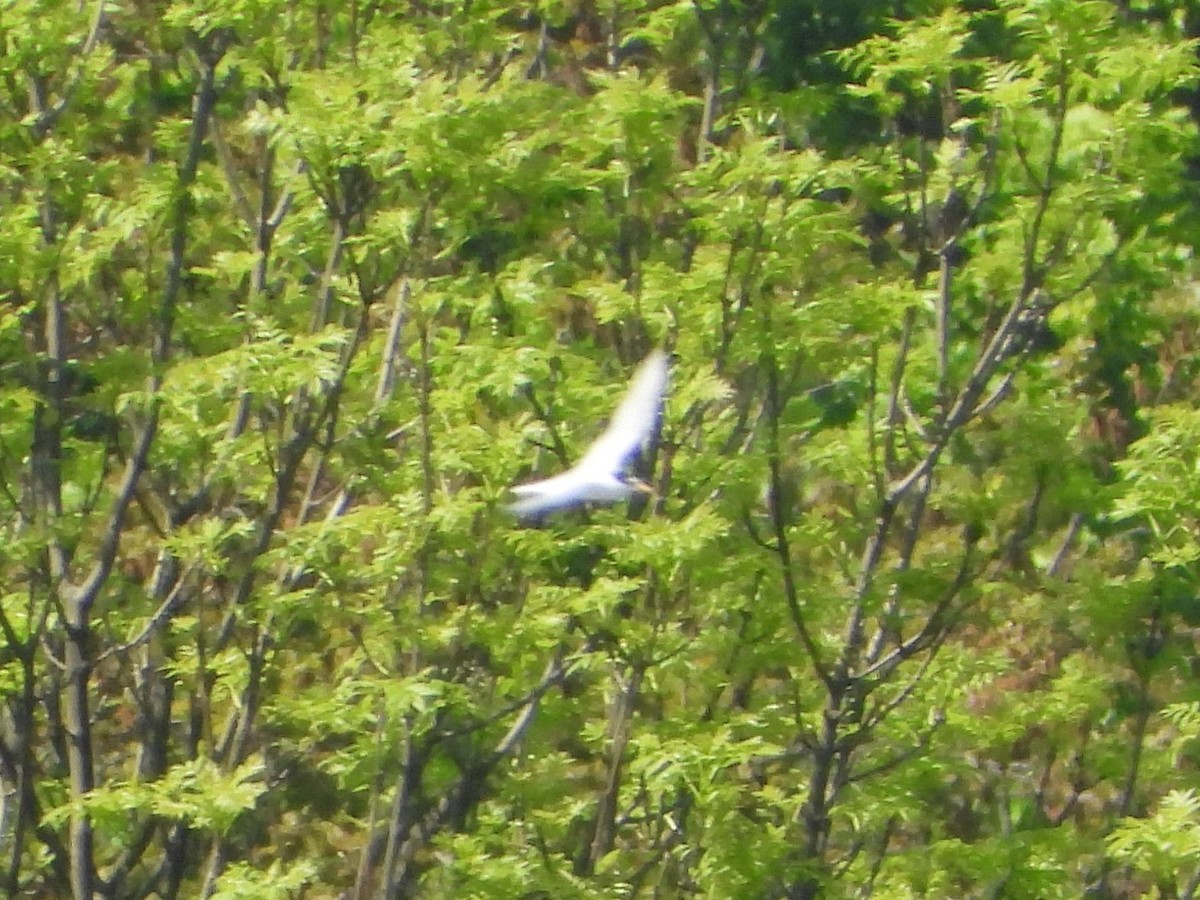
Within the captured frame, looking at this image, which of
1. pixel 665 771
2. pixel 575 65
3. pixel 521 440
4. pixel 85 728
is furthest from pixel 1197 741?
pixel 575 65

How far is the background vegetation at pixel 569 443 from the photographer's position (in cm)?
500

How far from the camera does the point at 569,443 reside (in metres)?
5.38

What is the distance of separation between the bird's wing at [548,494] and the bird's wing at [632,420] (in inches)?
3.2

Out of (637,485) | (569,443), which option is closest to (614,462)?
(637,485)

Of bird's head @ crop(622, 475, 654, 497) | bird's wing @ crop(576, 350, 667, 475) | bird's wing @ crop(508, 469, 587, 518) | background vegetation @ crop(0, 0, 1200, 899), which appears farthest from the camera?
background vegetation @ crop(0, 0, 1200, 899)

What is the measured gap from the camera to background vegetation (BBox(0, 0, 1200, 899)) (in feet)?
16.4

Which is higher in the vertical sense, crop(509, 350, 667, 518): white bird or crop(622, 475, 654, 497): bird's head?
crop(509, 350, 667, 518): white bird

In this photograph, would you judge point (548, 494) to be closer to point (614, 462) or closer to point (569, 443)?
point (614, 462)

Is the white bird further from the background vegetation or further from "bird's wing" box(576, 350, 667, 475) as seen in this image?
the background vegetation

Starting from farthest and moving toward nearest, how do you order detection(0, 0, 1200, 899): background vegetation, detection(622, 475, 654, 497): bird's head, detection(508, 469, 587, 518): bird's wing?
detection(0, 0, 1200, 899): background vegetation
detection(622, 475, 654, 497): bird's head
detection(508, 469, 587, 518): bird's wing

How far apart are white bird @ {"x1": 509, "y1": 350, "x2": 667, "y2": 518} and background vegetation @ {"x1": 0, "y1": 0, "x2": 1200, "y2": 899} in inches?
4.2

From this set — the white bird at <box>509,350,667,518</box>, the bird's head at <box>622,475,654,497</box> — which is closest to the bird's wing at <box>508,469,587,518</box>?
the white bird at <box>509,350,667,518</box>

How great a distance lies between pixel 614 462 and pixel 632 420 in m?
0.18

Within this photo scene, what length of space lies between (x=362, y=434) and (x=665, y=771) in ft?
4.94
